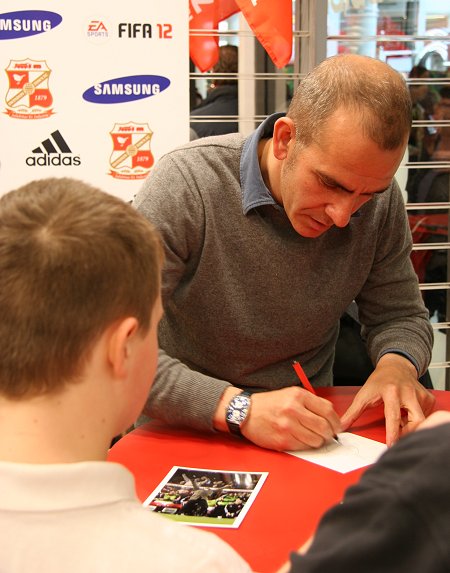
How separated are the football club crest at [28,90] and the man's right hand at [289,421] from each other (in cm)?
159

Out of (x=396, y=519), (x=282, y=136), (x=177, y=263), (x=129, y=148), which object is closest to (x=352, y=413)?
(x=177, y=263)

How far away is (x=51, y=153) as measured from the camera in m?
2.83

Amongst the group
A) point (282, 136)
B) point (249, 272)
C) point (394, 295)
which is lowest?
point (394, 295)

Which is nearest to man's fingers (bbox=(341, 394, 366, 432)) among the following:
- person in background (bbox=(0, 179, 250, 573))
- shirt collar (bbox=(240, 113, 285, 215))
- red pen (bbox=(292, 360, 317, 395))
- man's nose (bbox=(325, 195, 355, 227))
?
red pen (bbox=(292, 360, 317, 395))

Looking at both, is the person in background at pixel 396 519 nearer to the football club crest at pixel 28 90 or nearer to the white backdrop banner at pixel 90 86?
the white backdrop banner at pixel 90 86

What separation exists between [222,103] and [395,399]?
6.88ft

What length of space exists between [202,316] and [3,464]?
1052 mm

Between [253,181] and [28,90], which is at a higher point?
[28,90]

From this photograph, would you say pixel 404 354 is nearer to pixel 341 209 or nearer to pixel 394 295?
pixel 394 295

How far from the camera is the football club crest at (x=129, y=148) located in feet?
9.34

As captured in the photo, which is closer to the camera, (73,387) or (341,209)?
(73,387)

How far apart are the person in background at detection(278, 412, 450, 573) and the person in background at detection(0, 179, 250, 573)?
9.8 inches

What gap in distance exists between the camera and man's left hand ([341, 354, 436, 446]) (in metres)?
1.70

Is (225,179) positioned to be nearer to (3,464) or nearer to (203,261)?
(203,261)
